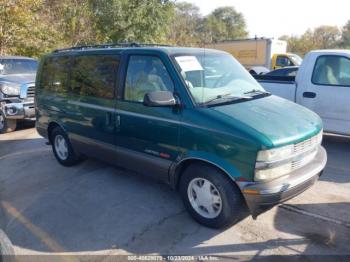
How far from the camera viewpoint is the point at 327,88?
250 inches

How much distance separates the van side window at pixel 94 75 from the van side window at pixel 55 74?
26 cm

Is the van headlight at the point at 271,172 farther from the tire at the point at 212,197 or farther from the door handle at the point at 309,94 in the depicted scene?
the door handle at the point at 309,94

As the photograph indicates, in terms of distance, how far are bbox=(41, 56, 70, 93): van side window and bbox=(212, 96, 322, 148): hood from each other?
294 cm

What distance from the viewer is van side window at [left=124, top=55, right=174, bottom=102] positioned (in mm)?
4180

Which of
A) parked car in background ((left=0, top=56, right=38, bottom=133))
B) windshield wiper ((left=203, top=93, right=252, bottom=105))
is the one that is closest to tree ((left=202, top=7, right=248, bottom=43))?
parked car in background ((left=0, top=56, right=38, bottom=133))

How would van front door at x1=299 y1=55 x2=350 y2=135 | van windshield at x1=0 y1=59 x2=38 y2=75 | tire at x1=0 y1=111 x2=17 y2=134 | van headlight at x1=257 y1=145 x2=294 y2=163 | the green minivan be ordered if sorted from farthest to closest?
van windshield at x1=0 y1=59 x2=38 y2=75 < tire at x1=0 y1=111 x2=17 y2=134 < van front door at x1=299 y1=55 x2=350 y2=135 < the green minivan < van headlight at x1=257 y1=145 x2=294 y2=163

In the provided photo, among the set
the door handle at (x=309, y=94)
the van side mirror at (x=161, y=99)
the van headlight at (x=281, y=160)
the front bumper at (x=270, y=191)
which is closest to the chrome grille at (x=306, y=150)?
the van headlight at (x=281, y=160)

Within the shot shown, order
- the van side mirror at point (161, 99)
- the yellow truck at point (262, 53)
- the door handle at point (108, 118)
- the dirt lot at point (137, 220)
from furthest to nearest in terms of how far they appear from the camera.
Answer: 1. the yellow truck at point (262, 53)
2. the door handle at point (108, 118)
3. the van side mirror at point (161, 99)
4. the dirt lot at point (137, 220)

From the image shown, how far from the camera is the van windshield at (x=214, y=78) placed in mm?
4020

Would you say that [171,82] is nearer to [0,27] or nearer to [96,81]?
[96,81]

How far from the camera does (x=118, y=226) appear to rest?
13.2ft

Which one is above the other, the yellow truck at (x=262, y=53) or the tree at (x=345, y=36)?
the tree at (x=345, y=36)

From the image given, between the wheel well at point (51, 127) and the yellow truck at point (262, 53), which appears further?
the yellow truck at point (262, 53)

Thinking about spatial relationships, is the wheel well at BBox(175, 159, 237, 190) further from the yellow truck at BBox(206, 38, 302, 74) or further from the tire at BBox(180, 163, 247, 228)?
the yellow truck at BBox(206, 38, 302, 74)
